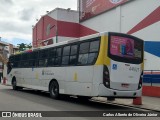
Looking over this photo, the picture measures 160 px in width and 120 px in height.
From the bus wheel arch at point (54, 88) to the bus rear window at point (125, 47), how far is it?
16.0 ft

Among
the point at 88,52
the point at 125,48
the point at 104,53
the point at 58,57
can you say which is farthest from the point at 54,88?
the point at 125,48

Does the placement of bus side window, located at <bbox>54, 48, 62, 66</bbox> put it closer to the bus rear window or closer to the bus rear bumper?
the bus rear window

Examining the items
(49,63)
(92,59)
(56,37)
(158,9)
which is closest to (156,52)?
(158,9)

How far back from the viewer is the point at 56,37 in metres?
36.7

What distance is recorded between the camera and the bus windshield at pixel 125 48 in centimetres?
1403

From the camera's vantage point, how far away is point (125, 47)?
1438 cm

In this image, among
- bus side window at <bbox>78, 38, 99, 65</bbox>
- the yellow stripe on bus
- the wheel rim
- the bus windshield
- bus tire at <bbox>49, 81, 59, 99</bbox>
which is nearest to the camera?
the yellow stripe on bus

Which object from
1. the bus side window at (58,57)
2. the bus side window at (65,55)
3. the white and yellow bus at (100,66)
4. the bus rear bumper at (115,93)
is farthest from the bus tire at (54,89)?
the bus rear bumper at (115,93)

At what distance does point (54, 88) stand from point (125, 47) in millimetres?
5489

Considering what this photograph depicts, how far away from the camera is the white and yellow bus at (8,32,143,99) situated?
13.8m

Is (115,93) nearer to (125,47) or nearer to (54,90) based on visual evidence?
(125,47)

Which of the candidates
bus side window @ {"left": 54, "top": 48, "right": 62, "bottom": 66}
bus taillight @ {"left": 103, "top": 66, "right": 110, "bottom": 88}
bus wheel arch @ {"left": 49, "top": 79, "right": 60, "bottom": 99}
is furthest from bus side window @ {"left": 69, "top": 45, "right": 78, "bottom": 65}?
bus taillight @ {"left": 103, "top": 66, "right": 110, "bottom": 88}

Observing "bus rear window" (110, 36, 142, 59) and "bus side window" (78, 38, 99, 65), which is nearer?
"bus rear window" (110, 36, 142, 59)

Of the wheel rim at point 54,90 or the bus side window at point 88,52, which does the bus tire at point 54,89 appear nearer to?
the wheel rim at point 54,90
